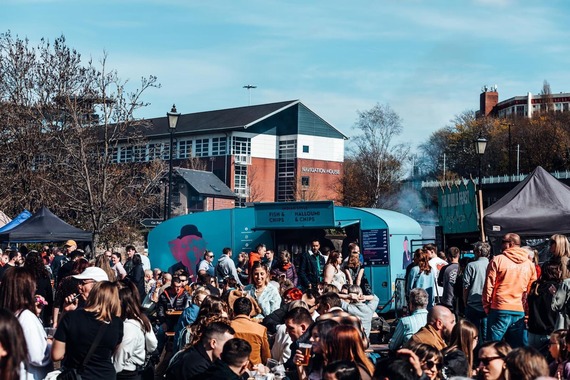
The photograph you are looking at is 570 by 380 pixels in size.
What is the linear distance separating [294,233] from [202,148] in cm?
7365

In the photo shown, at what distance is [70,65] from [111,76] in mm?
2723

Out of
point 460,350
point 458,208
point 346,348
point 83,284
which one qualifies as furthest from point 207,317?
point 458,208

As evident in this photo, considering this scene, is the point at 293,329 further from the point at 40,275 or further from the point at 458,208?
the point at 458,208

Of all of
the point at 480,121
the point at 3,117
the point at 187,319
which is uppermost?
the point at 480,121

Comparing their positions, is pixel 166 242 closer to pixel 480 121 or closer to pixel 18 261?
pixel 18 261

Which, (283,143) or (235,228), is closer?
(235,228)

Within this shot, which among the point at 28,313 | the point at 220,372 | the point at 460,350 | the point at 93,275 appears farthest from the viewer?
the point at 93,275

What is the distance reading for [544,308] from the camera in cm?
1091

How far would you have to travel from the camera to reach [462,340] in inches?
331

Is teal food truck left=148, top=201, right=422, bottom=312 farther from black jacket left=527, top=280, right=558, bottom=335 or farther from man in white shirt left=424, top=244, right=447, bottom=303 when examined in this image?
black jacket left=527, top=280, right=558, bottom=335

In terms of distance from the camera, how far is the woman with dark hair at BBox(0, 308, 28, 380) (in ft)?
16.7

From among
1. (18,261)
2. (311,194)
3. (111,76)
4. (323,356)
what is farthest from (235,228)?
(311,194)

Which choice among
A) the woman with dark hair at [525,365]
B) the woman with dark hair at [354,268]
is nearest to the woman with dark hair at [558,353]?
the woman with dark hair at [525,365]

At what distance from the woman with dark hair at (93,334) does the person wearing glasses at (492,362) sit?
2.97 meters
